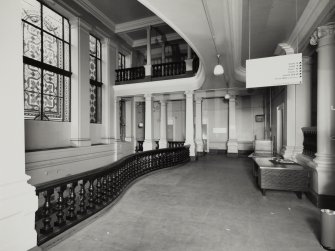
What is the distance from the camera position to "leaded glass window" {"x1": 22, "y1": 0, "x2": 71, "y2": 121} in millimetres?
6531

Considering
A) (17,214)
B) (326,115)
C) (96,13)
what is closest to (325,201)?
(326,115)

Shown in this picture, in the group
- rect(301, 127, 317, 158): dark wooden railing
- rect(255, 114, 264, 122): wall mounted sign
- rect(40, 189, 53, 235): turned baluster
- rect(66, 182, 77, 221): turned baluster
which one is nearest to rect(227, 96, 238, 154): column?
rect(255, 114, 264, 122): wall mounted sign

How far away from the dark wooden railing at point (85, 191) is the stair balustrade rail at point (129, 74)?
4.59m

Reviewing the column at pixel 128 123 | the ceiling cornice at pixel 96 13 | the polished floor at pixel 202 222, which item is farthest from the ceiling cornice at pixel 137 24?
the polished floor at pixel 202 222

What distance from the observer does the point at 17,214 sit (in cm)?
217

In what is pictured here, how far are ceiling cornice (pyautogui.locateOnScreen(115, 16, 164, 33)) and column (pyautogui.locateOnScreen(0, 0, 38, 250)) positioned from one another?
8.44m

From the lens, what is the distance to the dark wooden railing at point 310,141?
4.80 m

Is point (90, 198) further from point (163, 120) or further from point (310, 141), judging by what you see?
point (163, 120)

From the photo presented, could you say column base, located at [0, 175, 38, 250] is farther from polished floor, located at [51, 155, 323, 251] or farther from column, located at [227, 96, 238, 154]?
column, located at [227, 96, 238, 154]

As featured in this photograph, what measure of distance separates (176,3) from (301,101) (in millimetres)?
4128

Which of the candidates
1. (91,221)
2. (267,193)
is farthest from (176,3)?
(267,193)

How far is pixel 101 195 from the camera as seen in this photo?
13.2 ft

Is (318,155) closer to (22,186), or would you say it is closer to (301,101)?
(301,101)

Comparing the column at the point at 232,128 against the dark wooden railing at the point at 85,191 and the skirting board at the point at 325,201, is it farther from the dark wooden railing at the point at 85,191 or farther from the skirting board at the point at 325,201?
the skirting board at the point at 325,201
